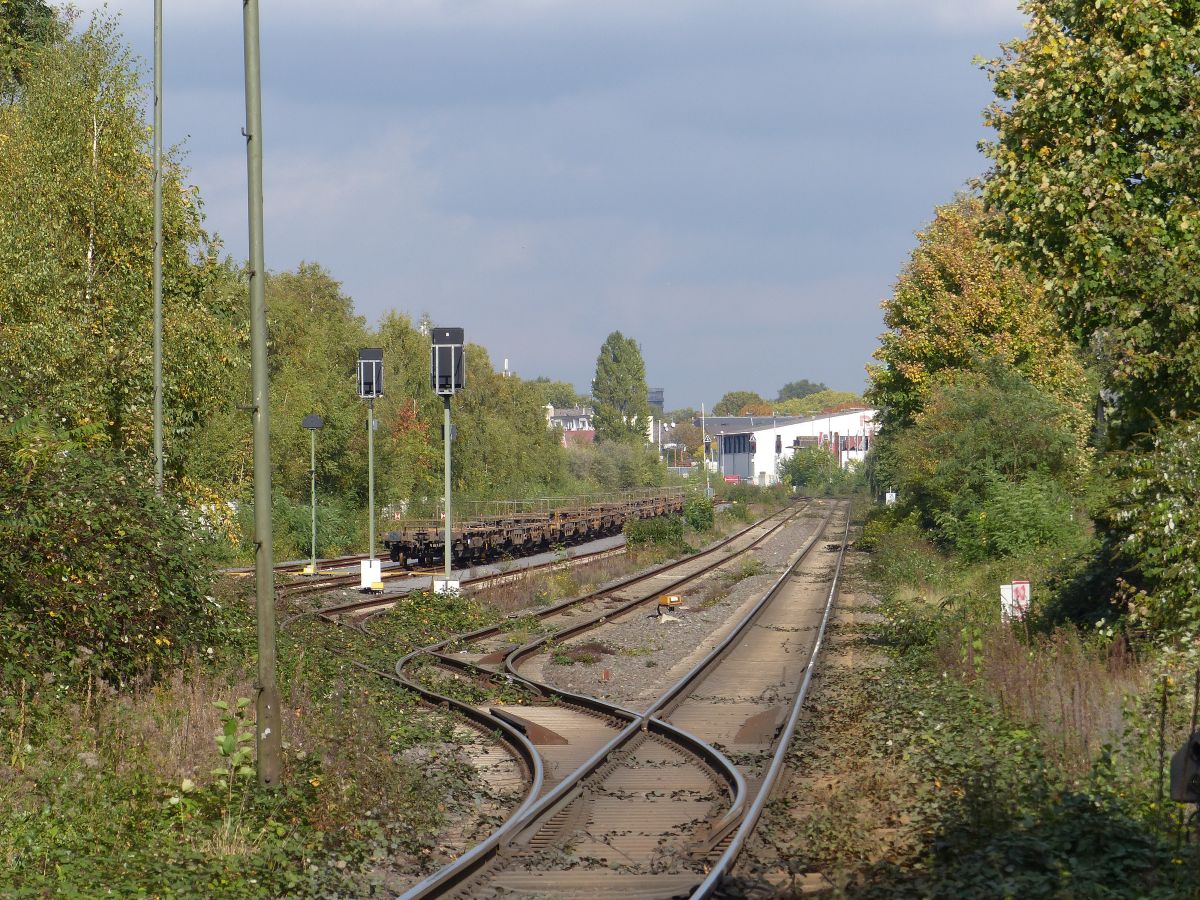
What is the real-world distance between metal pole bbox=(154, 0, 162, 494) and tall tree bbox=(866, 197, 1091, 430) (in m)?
27.5

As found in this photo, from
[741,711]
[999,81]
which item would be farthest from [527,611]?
[999,81]

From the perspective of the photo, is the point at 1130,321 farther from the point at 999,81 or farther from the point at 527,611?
the point at 527,611

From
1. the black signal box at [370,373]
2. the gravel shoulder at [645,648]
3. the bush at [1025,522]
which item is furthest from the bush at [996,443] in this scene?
the black signal box at [370,373]

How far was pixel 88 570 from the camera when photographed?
12.4m

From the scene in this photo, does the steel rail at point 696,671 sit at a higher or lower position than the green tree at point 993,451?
lower

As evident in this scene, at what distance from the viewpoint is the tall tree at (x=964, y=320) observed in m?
42.8

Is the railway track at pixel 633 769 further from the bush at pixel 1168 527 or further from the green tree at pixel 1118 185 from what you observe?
the green tree at pixel 1118 185

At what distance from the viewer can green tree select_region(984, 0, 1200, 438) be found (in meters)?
15.7

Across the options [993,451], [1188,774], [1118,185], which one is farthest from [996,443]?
[1188,774]

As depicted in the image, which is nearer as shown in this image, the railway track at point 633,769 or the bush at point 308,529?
the railway track at point 633,769

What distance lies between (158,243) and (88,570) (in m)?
8.60

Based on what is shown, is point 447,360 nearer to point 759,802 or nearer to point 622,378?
point 759,802

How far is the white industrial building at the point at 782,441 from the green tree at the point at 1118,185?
13188 centimetres

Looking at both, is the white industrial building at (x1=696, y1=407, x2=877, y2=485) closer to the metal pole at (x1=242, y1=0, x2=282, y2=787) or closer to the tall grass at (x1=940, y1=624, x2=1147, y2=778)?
the tall grass at (x1=940, y1=624, x2=1147, y2=778)
